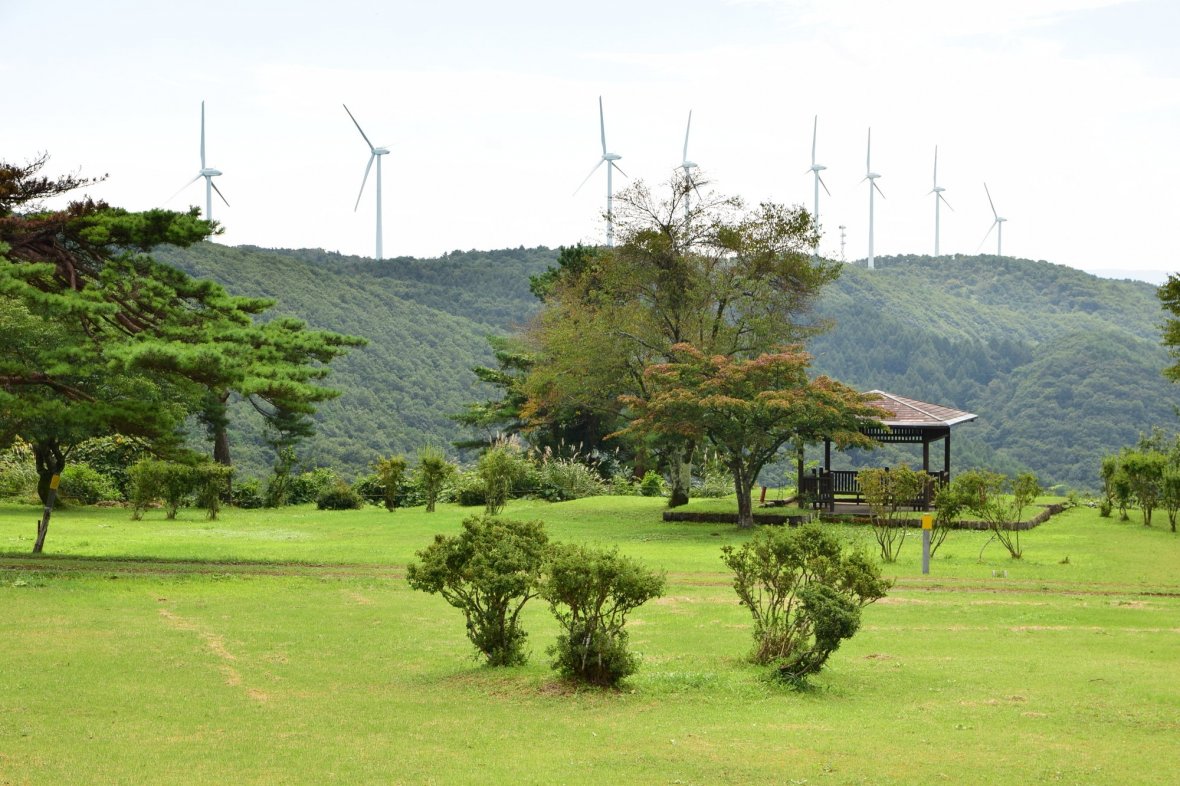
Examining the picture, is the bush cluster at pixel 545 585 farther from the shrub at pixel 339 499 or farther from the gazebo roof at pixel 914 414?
the shrub at pixel 339 499

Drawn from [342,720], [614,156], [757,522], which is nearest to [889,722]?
[342,720]

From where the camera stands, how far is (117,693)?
34.2ft

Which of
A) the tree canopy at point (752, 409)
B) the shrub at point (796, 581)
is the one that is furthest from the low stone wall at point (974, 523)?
the shrub at point (796, 581)

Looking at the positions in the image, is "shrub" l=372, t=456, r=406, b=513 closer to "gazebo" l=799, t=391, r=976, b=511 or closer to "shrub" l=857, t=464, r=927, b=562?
"gazebo" l=799, t=391, r=976, b=511

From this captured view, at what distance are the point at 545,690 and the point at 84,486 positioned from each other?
29.3m

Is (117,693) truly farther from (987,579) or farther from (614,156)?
(614,156)

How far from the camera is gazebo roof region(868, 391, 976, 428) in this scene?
32.3m

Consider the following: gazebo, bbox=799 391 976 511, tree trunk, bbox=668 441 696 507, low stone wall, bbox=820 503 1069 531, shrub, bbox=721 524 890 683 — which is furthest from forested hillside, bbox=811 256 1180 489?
shrub, bbox=721 524 890 683

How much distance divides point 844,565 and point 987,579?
864 cm

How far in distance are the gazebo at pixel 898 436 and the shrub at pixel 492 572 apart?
67.6ft

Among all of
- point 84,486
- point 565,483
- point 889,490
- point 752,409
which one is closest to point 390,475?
point 565,483

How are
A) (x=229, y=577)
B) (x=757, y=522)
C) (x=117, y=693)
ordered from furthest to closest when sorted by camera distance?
(x=757, y=522)
(x=229, y=577)
(x=117, y=693)

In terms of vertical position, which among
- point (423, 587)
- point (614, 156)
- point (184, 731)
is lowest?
point (184, 731)

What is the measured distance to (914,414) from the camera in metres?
33.7
